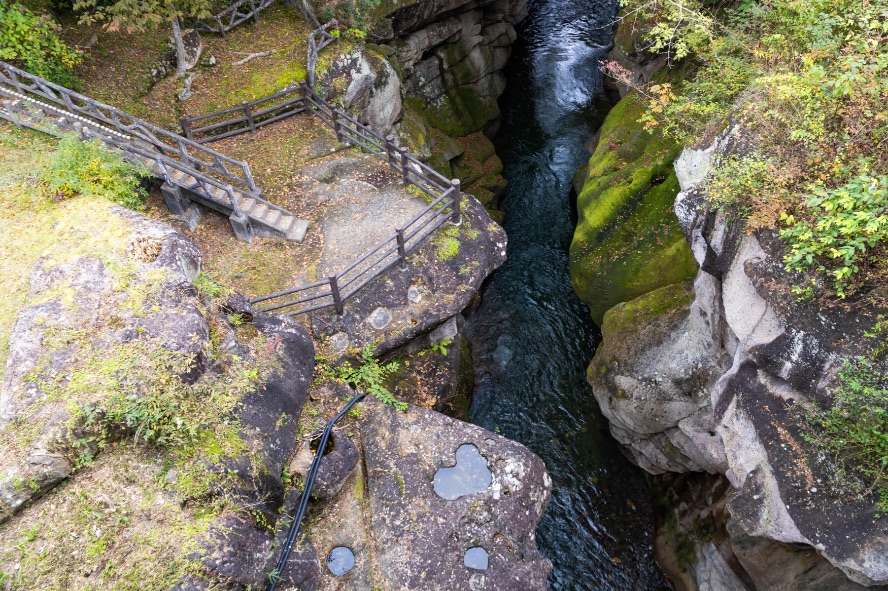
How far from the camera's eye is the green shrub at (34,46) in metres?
13.2

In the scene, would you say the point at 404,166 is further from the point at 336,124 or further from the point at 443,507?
the point at 443,507

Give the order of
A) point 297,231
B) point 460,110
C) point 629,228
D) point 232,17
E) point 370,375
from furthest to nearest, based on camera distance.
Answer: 1. point 460,110
2. point 232,17
3. point 629,228
4. point 297,231
5. point 370,375

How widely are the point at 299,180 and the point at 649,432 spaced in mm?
12621

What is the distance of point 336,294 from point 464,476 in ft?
16.7

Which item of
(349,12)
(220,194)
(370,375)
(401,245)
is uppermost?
(349,12)

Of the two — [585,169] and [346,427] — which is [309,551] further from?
[585,169]

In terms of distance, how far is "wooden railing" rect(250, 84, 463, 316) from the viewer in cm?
1230

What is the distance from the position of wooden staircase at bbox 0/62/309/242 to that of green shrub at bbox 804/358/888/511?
12.3 m

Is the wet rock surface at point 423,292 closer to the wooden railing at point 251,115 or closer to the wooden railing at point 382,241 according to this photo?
the wooden railing at point 382,241

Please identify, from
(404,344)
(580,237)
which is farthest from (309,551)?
(580,237)

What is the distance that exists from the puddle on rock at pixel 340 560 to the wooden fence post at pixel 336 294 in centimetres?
535

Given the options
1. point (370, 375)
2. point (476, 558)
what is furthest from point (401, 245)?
point (476, 558)

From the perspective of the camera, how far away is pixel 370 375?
12125 mm

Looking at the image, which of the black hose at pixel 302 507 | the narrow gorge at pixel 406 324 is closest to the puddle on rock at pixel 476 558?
the narrow gorge at pixel 406 324
